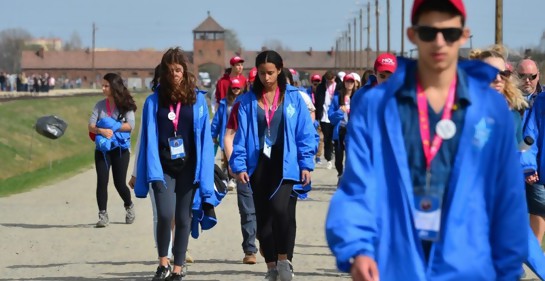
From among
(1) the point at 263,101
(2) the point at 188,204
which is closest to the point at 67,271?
(2) the point at 188,204

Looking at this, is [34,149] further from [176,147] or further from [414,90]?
[414,90]

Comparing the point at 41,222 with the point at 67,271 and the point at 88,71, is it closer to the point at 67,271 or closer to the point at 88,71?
the point at 67,271

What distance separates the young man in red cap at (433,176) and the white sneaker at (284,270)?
531cm

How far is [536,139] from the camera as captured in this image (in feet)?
29.8

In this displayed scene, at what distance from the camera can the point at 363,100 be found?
4.84 m

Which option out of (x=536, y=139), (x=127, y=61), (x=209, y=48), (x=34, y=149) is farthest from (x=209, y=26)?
(x=536, y=139)

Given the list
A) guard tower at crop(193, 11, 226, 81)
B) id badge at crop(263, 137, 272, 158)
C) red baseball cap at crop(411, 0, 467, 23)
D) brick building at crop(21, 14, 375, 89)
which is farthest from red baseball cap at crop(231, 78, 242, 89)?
brick building at crop(21, 14, 375, 89)

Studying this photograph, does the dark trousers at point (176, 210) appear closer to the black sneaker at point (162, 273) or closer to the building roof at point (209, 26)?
the black sneaker at point (162, 273)

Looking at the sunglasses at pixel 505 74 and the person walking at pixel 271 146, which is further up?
the sunglasses at pixel 505 74

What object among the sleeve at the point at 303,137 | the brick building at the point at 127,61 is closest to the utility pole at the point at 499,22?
the sleeve at the point at 303,137

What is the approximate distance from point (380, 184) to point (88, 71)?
Answer: 627 feet

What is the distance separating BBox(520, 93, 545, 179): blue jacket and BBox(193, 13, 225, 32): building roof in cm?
18161

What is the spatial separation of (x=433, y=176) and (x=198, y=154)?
5.50m

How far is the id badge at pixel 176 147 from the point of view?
10.1 metres
